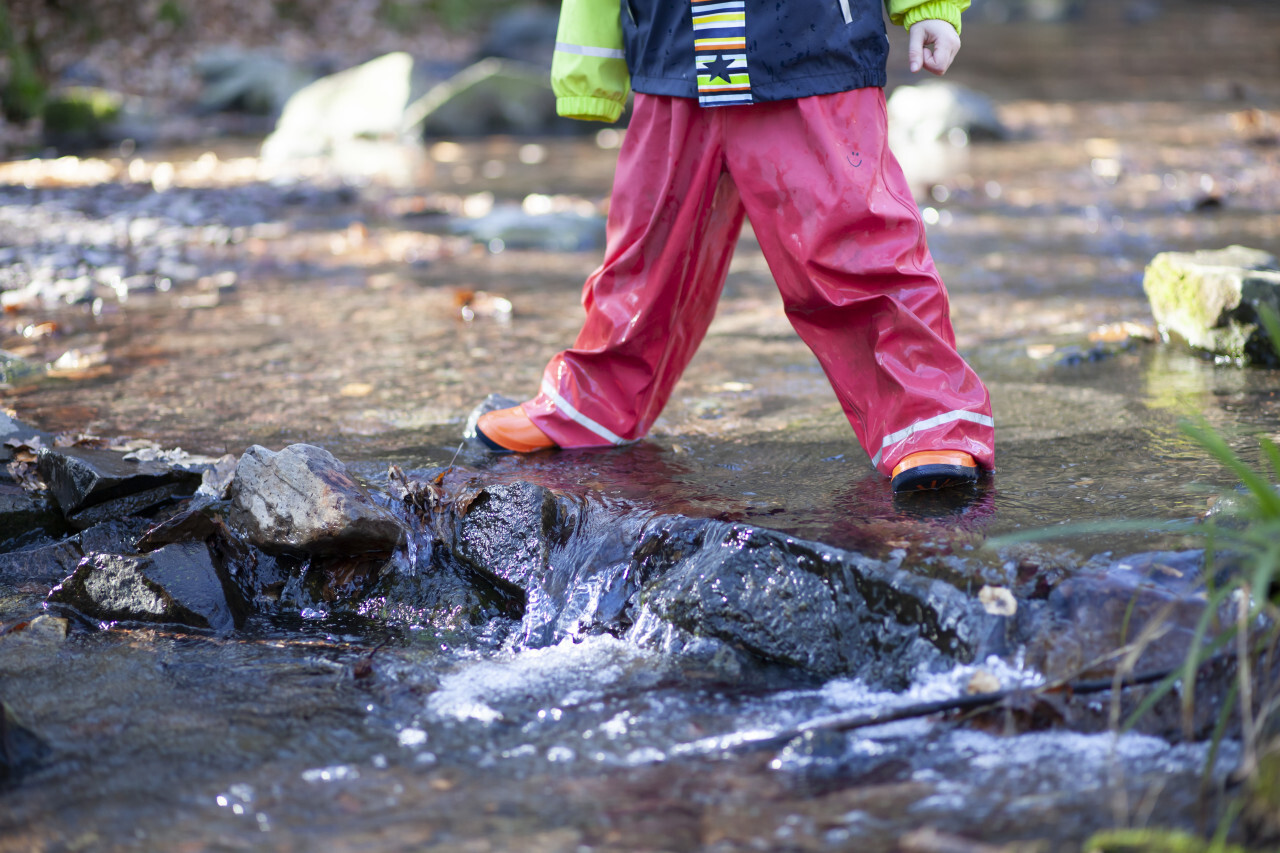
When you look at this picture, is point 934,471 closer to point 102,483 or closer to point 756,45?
point 756,45

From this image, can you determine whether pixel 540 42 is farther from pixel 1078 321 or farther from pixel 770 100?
pixel 770 100

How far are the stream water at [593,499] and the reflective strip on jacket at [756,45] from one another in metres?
0.94

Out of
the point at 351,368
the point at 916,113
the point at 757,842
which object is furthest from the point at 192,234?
the point at 916,113

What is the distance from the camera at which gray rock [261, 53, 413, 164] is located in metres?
11.7

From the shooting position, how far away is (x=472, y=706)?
220 centimetres

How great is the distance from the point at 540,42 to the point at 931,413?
18.7 m

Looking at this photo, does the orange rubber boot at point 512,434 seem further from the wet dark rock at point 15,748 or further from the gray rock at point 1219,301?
the gray rock at point 1219,301

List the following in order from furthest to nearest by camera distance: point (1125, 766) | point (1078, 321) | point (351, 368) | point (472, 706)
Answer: point (1078, 321)
point (351, 368)
point (472, 706)
point (1125, 766)

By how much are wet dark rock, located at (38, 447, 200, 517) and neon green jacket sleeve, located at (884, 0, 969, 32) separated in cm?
212

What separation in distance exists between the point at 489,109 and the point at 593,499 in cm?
989

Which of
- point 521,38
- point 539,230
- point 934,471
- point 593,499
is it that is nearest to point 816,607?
point 934,471

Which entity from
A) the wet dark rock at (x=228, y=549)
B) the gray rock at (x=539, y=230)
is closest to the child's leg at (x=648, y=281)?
the wet dark rock at (x=228, y=549)

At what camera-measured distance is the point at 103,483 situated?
293 centimetres

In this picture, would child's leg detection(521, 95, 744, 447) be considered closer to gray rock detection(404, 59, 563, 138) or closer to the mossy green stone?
gray rock detection(404, 59, 563, 138)
